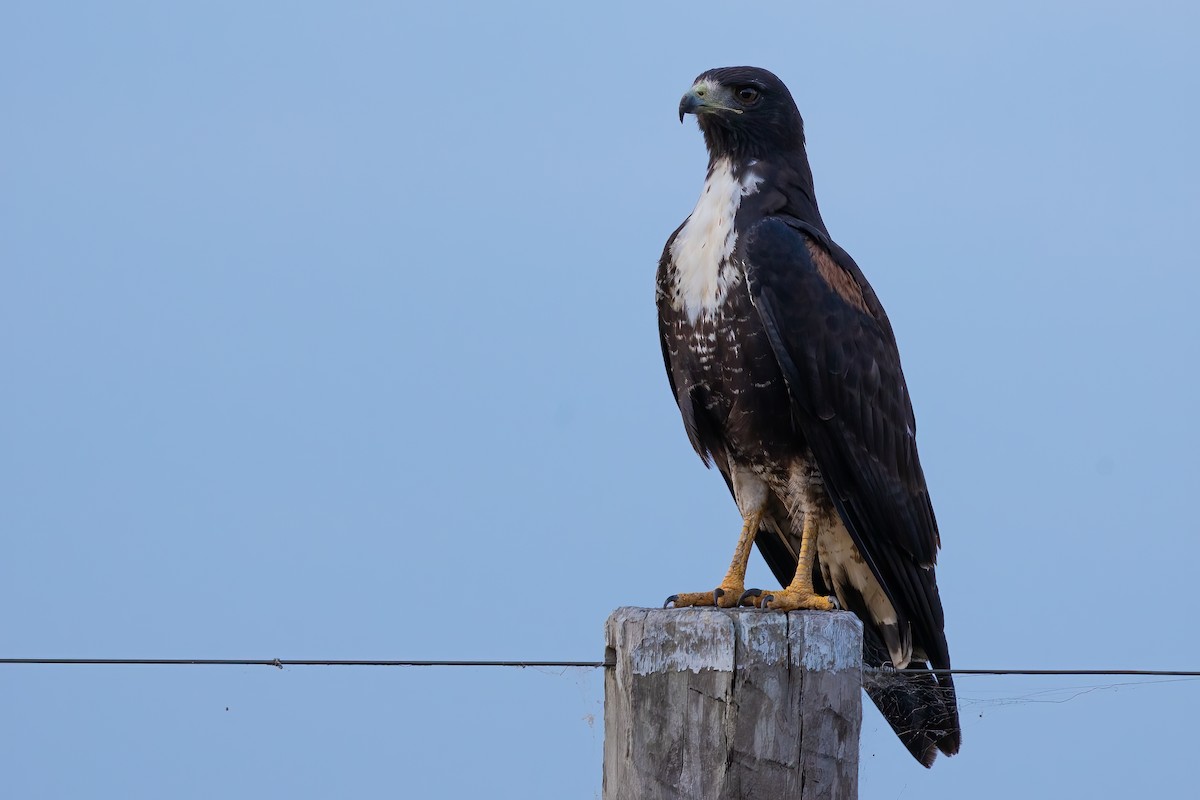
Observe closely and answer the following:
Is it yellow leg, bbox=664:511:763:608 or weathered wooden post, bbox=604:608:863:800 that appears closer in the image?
weathered wooden post, bbox=604:608:863:800

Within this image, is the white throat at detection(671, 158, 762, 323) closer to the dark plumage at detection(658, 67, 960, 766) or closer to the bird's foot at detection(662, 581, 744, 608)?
the dark plumage at detection(658, 67, 960, 766)

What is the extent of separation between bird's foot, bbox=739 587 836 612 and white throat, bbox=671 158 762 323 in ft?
3.07

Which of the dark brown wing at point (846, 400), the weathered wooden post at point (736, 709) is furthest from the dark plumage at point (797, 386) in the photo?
the weathered wooden post at point (736, 709)

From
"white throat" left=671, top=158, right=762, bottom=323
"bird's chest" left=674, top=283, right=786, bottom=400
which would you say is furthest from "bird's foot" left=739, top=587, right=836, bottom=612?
"white throat" left=671, top=158, right=762, bottom=323

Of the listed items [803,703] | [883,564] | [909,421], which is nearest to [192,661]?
[803,703]

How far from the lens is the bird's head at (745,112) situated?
4.98 meters

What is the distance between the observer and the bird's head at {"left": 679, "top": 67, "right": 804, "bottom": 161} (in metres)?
4.98

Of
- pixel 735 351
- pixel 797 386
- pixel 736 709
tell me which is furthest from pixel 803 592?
pixel 736 709

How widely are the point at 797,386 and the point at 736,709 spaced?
177 centimetres

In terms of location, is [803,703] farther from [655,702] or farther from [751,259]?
[751,259]

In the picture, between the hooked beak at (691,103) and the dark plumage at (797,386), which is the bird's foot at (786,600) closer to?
the dark plumage at (797,386)

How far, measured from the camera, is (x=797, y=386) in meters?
4.57

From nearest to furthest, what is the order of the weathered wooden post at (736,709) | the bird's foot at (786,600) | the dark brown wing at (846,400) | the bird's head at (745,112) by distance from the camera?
Answer: the weathered wooden post at (736,709) → the bird's foot at (786,600) → the dark brown wing at (846,400) → the bird's head at (745,112)

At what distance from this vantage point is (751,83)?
5004 millimetres
